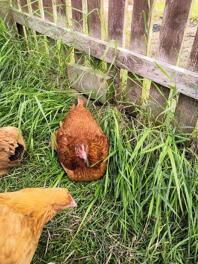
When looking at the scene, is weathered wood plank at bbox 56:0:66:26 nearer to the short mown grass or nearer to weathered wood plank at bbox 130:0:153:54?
the short mown grass

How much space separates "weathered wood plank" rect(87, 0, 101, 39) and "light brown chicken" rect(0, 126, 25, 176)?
1.28m

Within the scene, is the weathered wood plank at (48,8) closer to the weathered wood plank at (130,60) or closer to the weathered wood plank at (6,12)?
the weathered wood plank at (130,60)

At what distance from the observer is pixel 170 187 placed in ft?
5.78

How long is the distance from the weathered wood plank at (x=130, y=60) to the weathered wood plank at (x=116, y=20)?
0.10 m

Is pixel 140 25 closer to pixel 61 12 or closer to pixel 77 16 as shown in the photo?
pixel 77 16

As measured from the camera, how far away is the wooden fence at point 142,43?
1.84 metres

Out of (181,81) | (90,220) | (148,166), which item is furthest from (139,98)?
(90,220)

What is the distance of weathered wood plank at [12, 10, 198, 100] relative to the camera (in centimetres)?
189

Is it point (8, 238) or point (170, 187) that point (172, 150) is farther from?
point (8, 238)

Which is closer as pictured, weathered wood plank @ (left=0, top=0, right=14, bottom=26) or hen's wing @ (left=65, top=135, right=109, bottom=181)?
hen's wing @ (left=65, top=135, right=109, bottom=181)

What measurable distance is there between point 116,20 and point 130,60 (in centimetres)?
40

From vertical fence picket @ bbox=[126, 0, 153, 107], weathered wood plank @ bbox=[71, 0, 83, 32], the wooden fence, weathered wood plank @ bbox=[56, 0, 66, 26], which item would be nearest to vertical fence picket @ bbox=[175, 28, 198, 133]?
the wooden fence

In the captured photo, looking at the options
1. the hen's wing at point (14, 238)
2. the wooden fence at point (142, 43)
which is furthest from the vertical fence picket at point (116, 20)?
the hen's wing at point (14, 238)

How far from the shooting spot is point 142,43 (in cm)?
210
